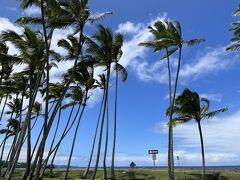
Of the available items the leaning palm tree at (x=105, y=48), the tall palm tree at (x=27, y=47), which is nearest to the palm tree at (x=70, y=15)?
the tall palm tree at (x=27, y=47)

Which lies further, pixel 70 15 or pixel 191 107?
pixel 191 107

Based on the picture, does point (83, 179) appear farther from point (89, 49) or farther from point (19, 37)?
point (19, 37)

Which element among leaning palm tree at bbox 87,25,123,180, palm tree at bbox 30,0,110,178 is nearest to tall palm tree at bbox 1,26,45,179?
palm tree at bbox 30,0,110,178

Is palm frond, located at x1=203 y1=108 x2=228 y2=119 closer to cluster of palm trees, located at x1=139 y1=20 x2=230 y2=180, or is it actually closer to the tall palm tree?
cluster of palm trees, located at x1=139 y1=20 x2=230 y2=180

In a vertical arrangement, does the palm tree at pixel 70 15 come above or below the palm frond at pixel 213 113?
above

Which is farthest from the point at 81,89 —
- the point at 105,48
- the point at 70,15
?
the point at 70,15

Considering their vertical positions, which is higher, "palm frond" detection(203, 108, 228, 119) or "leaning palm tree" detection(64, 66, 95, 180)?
"leaning palm tree" detection(64, 66, 95, 180)

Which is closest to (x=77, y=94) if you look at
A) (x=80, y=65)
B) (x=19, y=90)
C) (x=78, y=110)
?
(x=78, y=110)

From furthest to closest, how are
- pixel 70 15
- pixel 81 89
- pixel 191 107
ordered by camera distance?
1. pixel 81 89
2. pixel 191 107
3. pixel 70 15

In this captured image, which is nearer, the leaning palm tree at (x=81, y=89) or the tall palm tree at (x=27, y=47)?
the tall palm tree at (x=27, y=47)

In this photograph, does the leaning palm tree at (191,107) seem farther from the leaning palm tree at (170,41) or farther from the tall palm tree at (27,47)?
the tall palm tree at (27,47)

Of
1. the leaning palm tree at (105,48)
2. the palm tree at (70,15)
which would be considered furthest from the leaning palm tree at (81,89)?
the palm tree at (70,15)

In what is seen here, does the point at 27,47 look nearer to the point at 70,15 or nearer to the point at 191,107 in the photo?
the point at 70,15

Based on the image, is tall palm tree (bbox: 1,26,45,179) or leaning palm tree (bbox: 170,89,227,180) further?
leaning palm tree (bbox: 170,89,227,180)
